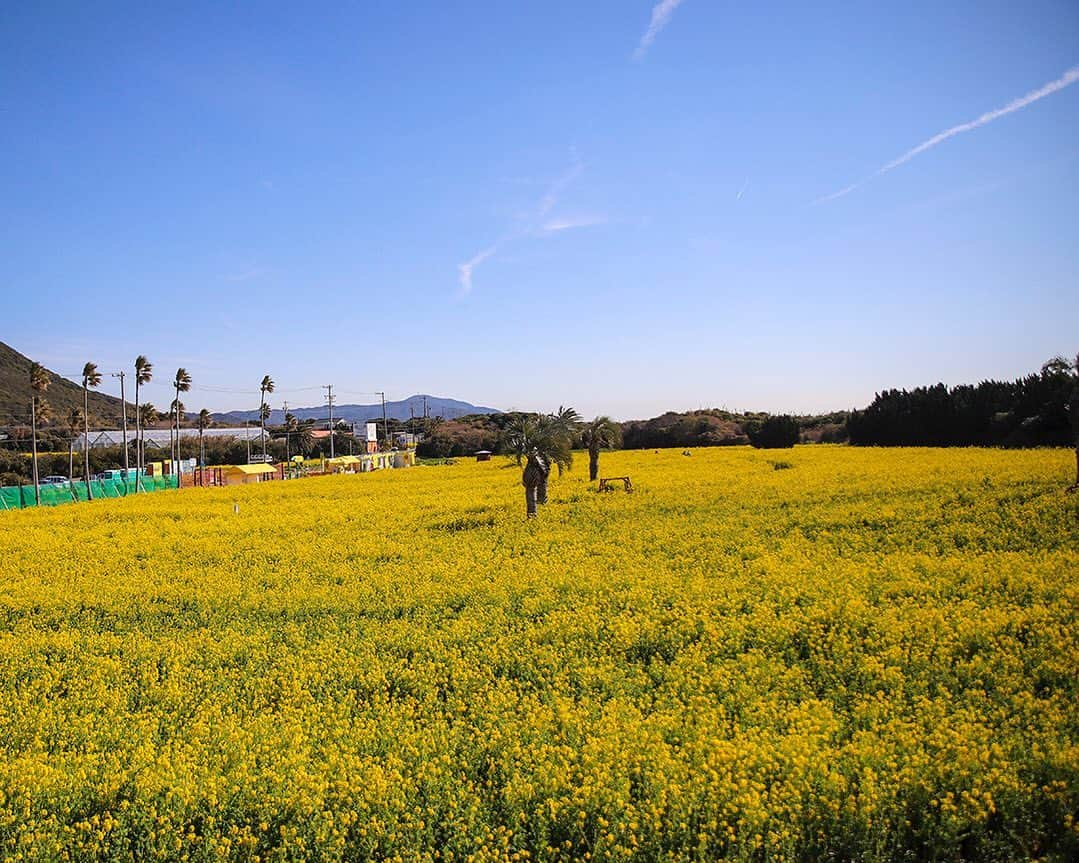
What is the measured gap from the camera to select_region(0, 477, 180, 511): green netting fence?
43.1 metres

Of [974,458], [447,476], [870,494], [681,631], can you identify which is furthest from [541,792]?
[447,476]

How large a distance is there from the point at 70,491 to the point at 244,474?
1404 centimetres

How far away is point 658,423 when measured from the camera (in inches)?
3049

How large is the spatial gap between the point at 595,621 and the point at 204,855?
23.4 ft

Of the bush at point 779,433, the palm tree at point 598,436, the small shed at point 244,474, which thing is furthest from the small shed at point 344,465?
the bush at point 779,433

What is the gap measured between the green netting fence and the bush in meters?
45.4

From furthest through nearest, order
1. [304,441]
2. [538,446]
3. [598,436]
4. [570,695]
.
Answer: [304,441] < [598,436] < [538,446] < [570,695]

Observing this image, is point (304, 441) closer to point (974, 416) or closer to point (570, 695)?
point (974, 416)

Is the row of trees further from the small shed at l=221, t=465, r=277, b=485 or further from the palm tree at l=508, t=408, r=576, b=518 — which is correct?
the small shed at l=221, t=465, r=277, b=485

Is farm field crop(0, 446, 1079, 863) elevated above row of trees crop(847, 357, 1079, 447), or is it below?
below

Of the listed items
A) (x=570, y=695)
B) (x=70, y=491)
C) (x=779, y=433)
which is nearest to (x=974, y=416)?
(x=779, y=433)

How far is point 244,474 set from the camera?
59438 millimetres

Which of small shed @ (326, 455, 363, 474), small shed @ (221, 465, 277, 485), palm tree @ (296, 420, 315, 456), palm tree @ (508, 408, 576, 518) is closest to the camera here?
palm tree @ (508, 408, 576, 518)

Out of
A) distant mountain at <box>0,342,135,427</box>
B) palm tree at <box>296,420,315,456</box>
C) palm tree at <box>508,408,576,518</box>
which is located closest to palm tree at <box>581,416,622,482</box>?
palm tree at <box>508,408,576,518</box>
